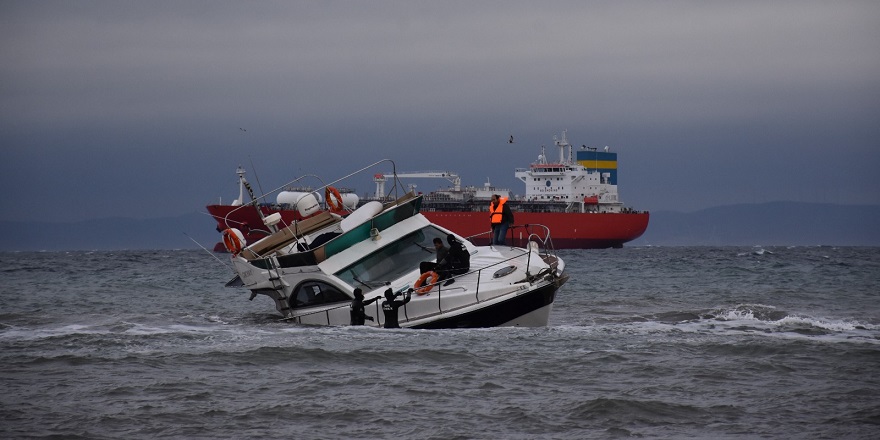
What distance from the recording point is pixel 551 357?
11961 mm

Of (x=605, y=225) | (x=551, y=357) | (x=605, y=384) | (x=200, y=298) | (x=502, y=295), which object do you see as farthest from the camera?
(x=605, y=225)

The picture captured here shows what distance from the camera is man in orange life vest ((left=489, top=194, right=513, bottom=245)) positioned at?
56.1 ft

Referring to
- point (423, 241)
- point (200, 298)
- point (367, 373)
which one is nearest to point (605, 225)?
point (200, 298)

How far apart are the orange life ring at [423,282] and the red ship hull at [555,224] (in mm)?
44059

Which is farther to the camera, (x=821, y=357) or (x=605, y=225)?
(x=605, y=225)

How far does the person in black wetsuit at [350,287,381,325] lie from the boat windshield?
0.51m

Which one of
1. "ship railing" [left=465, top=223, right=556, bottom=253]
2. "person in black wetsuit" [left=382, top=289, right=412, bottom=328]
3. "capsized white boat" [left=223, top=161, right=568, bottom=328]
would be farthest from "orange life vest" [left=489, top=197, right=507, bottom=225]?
"person in black wetsuit" [left=382, top=289, right=412, bottom=328]

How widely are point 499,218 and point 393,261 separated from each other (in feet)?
9.09

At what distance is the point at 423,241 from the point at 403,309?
Result: 1879 mm

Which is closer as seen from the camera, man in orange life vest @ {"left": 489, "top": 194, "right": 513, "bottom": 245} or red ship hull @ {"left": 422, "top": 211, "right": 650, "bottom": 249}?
man in orange life vest @ {"left": 489, "top": 194, "right": 513, "bottom": 245}

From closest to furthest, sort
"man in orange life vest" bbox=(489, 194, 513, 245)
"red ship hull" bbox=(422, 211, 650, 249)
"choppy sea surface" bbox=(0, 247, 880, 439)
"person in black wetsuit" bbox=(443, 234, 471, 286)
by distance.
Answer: "choppy sea surface" bbox=(0, 247, 880, 439), "person in black wetsuit" bbox=(443, 234, 471, 286), "man in orange life vest" bbox=(489, 194, 513, 245), "red ship hull" bbox=(422, 211, 650, 249)

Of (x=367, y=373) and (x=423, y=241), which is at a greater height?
(x=423, y=241)

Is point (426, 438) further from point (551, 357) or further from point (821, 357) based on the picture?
point (821, 357)

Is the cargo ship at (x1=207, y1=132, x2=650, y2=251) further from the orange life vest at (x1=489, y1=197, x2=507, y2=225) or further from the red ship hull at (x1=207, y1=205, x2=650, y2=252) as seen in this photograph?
the orange life vest at (x1=489, y1=197, x2=507, y2=225)
